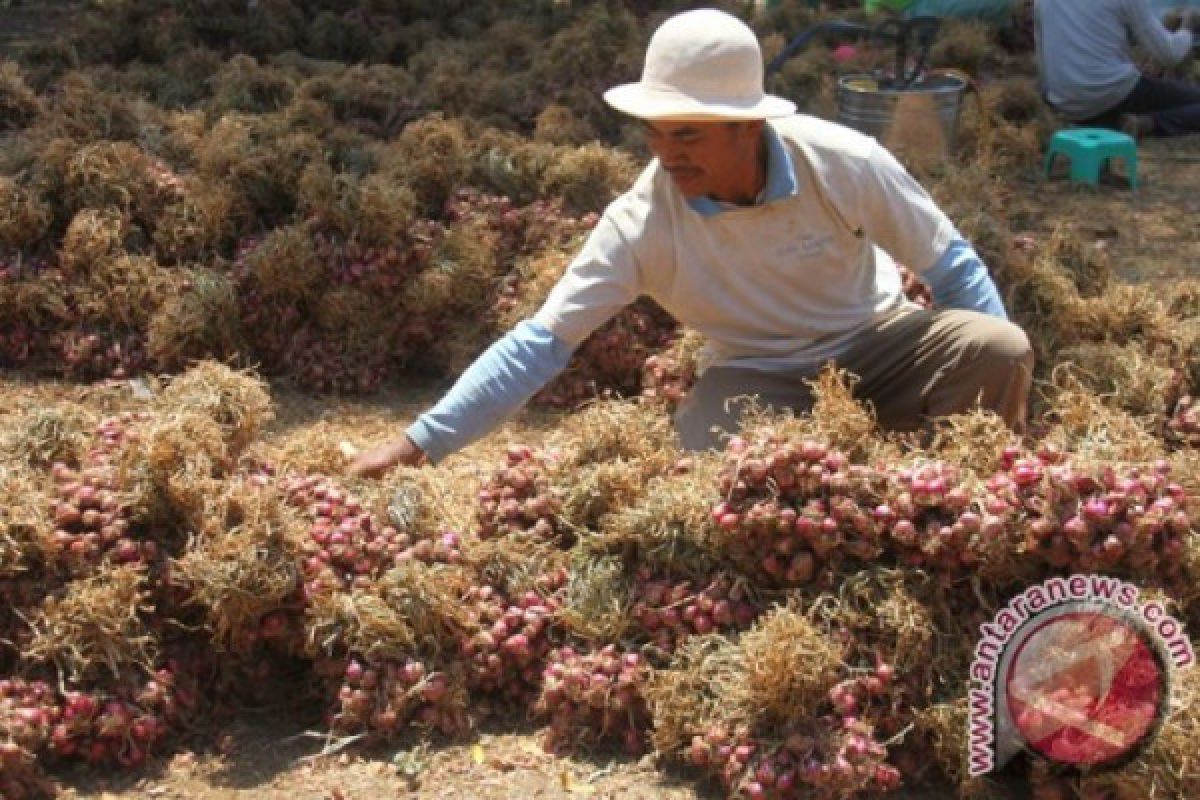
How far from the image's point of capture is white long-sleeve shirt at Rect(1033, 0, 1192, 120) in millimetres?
8953

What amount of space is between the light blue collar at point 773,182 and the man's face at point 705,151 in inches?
1.5

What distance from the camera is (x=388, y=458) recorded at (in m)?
4.00

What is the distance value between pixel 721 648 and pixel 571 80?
5360 millimetres

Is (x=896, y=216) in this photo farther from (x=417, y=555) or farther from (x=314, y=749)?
(x=314, y=749)

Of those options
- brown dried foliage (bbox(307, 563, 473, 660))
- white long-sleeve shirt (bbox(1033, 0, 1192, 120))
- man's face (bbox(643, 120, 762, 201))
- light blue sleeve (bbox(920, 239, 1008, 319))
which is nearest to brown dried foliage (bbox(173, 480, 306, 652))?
brown dried foliage (bbox(307, 563, 473, 660))

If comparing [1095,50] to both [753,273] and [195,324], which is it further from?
[195,324]

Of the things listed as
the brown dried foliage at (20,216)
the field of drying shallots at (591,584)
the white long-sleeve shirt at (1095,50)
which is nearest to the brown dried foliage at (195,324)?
the brown dried foliage at (20,216)

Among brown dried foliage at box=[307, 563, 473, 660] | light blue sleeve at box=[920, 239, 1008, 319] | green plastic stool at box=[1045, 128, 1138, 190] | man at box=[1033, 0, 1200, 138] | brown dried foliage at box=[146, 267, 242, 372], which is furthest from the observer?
man at box=[1033, 0, 1200, 138]

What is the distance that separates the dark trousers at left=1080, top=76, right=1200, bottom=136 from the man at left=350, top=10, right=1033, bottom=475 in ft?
17.2

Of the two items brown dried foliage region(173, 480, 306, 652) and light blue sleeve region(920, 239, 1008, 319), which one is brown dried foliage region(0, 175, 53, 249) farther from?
light blue sleeve region(920, 239, 1008, 319)

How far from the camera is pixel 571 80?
27.3ft

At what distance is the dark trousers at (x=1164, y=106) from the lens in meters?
9.02

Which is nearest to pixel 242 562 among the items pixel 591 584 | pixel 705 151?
pixel 591 584

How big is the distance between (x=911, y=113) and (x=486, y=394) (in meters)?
Result: 3.76
